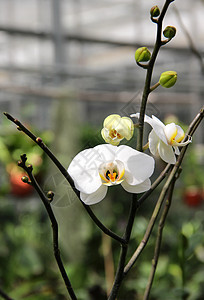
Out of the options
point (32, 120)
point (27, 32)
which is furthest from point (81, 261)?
point (32, 120)

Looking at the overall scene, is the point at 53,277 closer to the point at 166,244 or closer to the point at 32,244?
the point at 32,244

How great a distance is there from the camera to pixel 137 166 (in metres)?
0.37

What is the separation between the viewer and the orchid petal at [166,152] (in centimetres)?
38

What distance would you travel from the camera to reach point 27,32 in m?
2.51

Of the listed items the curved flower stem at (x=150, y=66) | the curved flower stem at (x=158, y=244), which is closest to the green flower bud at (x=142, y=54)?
the curved flower stem at (x=150, y=66)

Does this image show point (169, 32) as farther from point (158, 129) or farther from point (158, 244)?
point (158, 244)

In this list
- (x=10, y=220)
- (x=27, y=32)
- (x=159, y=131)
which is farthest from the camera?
(x=27, y=32)

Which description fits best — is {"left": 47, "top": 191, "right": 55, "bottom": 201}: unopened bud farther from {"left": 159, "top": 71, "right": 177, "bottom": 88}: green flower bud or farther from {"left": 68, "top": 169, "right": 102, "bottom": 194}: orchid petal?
{"left": 159, "top": 71, "right": 177, "bottom": 88}: green flower bud

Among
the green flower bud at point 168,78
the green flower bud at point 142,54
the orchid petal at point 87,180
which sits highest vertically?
the green flower bud at point 142,54

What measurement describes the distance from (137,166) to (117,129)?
3 centimetres

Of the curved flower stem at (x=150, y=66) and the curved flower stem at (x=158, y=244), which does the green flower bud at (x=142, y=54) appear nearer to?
the curved flower stem at (x=150, y=66)

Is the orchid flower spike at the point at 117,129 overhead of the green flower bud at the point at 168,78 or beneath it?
beneath

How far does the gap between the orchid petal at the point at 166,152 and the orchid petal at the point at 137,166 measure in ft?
0.03

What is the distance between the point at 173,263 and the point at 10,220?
3.47 feet
